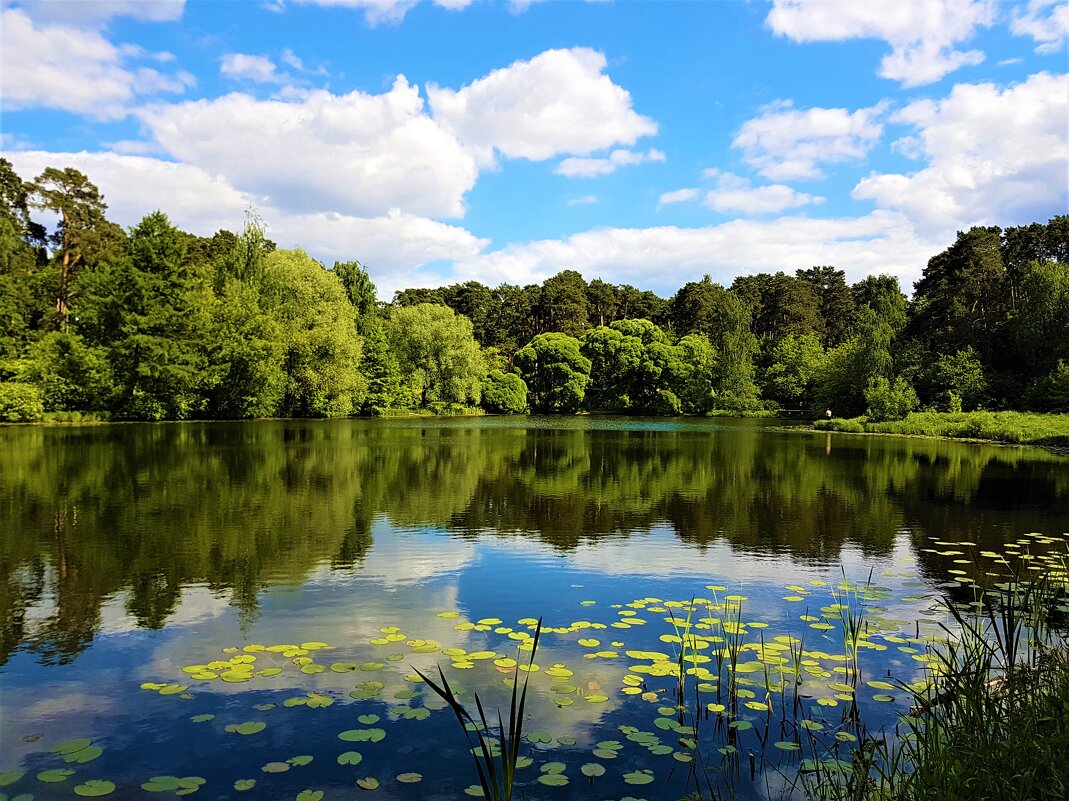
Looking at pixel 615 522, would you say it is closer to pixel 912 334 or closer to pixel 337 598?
pixel 337 598

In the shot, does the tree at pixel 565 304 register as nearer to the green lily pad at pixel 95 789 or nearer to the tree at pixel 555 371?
the tree at pixel 555 371

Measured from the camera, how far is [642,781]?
17.9 ft

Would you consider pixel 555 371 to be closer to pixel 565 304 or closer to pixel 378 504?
pixel 565 304

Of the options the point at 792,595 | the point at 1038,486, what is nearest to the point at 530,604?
the point at 792,595

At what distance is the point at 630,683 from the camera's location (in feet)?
23.9

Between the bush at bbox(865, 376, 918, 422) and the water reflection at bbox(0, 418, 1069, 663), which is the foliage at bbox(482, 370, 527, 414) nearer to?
the bush at bbox(865, 376, 918, 422)

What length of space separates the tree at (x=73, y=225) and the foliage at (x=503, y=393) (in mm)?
39589

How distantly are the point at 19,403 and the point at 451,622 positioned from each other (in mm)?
45963

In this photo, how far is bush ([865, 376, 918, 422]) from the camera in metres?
54.0

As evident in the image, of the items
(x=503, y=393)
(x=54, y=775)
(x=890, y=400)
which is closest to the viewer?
(x=54, y=775)

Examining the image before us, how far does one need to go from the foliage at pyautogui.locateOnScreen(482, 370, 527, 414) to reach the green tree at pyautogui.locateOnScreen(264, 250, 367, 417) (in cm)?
2282

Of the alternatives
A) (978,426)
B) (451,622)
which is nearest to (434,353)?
(978,426)

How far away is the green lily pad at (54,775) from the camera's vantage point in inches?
211

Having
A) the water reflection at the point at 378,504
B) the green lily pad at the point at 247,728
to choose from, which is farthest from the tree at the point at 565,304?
the green lily pad at the point at 247,728
